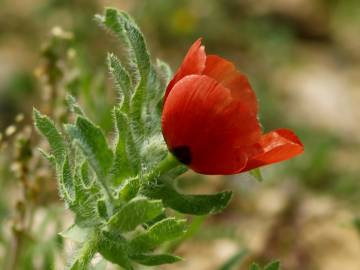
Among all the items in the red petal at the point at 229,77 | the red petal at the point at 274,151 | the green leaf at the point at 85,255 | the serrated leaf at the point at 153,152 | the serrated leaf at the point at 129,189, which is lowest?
the green leaf at the point at 85,255

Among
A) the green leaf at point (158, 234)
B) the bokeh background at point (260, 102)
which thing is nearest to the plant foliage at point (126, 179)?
the green leaf at point (158, 234)

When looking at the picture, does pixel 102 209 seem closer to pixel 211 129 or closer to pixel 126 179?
pixel 126 179

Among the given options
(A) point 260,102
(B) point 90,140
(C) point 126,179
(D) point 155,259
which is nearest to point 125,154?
(C) point 126,179

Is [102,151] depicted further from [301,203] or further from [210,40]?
[210,40]

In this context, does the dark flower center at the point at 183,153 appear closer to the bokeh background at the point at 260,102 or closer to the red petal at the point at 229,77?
the red petal at the point at 229,77

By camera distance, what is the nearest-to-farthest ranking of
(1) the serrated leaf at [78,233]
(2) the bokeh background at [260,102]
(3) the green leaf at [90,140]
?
(3) the green leaf at [90,140] → (1) the serrated leaf at [78,233] → (2) the bokeh background at [260,102]

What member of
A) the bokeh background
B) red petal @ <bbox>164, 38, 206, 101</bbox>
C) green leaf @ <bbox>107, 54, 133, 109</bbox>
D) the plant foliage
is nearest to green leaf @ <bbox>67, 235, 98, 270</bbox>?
the plant foliage
